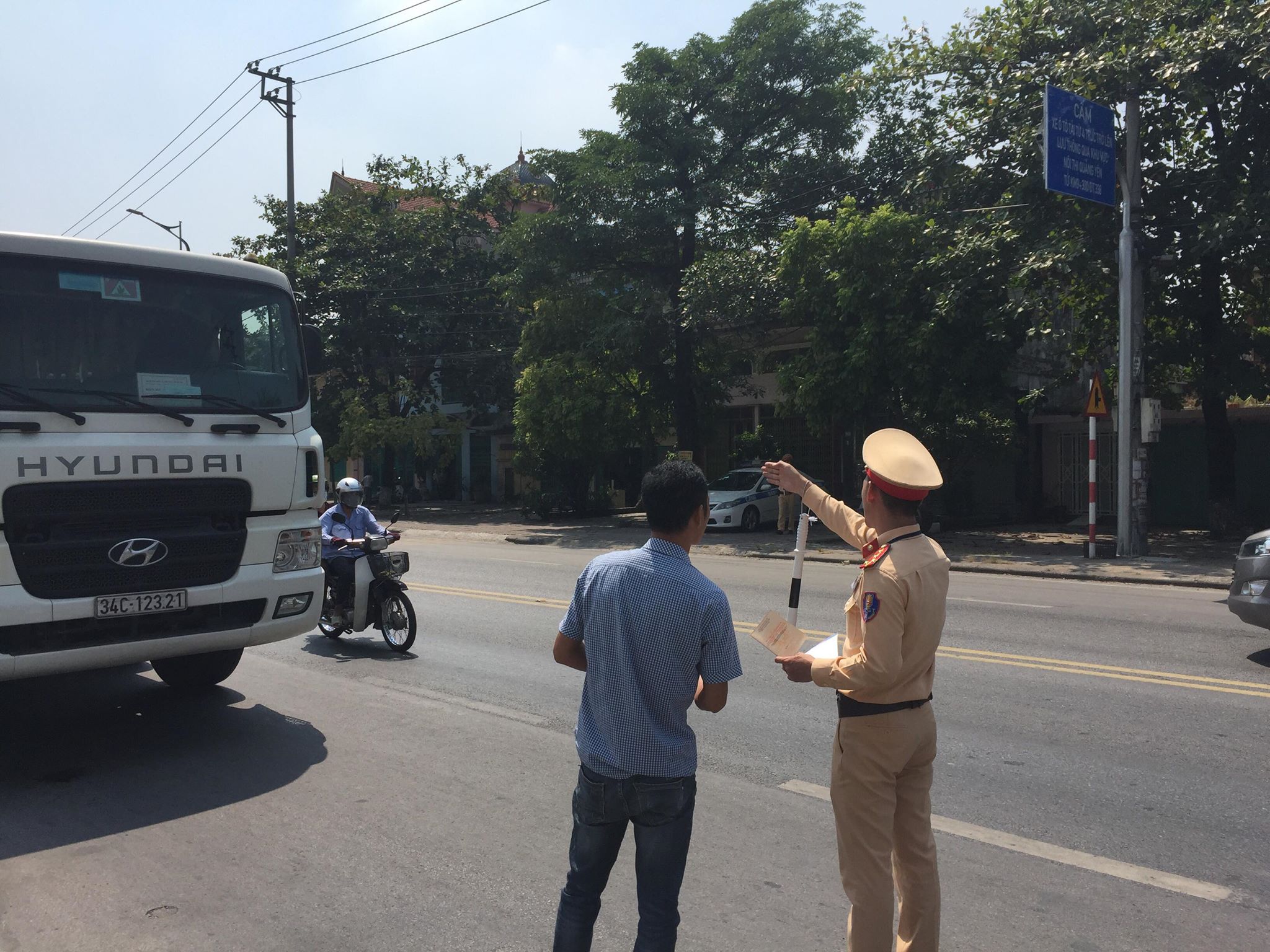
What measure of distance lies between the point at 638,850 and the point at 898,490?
133cm

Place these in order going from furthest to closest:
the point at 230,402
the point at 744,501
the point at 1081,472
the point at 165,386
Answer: the point at 1081,472 → the point at 744,501 → the point at 230,402 → the point at 165,386

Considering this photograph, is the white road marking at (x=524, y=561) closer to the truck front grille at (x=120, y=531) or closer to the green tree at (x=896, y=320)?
the green tree at (x=896, y=320)

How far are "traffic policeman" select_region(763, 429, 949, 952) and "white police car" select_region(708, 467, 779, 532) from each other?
68.0 feet

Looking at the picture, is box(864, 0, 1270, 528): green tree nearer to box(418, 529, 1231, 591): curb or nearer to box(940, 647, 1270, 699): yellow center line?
box(418, 529, 1231, 591): curb

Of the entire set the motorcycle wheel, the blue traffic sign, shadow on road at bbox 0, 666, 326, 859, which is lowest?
shadow on road at bbox 0, 666, 326, 859

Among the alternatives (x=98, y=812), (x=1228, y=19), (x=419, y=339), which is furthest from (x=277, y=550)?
(x=419, y=339)

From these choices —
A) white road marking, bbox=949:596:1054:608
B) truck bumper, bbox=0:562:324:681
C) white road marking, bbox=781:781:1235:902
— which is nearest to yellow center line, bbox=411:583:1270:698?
white road marking, bbox=781:781:1235:902

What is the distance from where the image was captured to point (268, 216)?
38.2m

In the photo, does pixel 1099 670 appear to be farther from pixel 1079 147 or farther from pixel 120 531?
pixel 1079 147

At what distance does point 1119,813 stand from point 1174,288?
17547 millimetres

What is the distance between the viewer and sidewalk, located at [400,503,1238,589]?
15562 millimetres

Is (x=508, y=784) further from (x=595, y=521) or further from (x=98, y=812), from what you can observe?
(x=595, y=521)

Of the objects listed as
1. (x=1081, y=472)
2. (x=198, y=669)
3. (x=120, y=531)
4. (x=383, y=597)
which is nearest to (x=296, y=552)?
(x=120, y=531)

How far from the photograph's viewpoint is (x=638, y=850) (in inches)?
118
